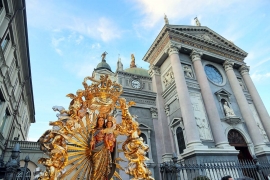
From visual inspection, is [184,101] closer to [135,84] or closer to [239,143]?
[135,84]

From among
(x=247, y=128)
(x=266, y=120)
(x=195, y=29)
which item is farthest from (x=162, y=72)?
(x=266, y=120)

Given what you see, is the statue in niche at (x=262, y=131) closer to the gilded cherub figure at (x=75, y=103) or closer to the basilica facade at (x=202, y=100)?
the basilica facade at (x=202, y=100)

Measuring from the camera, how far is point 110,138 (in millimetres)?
5305

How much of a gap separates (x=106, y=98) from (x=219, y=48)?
1501 centimetres

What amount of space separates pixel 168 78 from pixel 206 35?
637 centimetres

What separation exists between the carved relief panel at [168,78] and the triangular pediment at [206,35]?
381cm

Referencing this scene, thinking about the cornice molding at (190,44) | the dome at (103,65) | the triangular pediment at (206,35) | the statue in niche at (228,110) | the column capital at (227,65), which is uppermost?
the dome at (103,65)

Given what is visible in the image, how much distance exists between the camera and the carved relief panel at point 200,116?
12.4 m

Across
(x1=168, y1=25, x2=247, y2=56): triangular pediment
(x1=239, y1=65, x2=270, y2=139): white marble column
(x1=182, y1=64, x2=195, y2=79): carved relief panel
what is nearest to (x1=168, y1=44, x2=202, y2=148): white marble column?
(x1=182, y1=64, x2=195, y2=79): carved relief panel

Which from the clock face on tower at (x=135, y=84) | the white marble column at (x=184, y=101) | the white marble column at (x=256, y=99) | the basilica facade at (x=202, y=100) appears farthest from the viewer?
the clock face on tower at (x=135, y=84)

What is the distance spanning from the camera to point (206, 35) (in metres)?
18.1

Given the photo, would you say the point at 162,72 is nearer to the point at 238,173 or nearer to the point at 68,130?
the point at 238,173

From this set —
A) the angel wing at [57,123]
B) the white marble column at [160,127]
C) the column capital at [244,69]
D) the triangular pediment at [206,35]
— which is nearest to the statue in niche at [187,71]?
the white marble column at [160,127]

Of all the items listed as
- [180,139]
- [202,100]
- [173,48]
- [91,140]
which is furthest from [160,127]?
[91,140]
